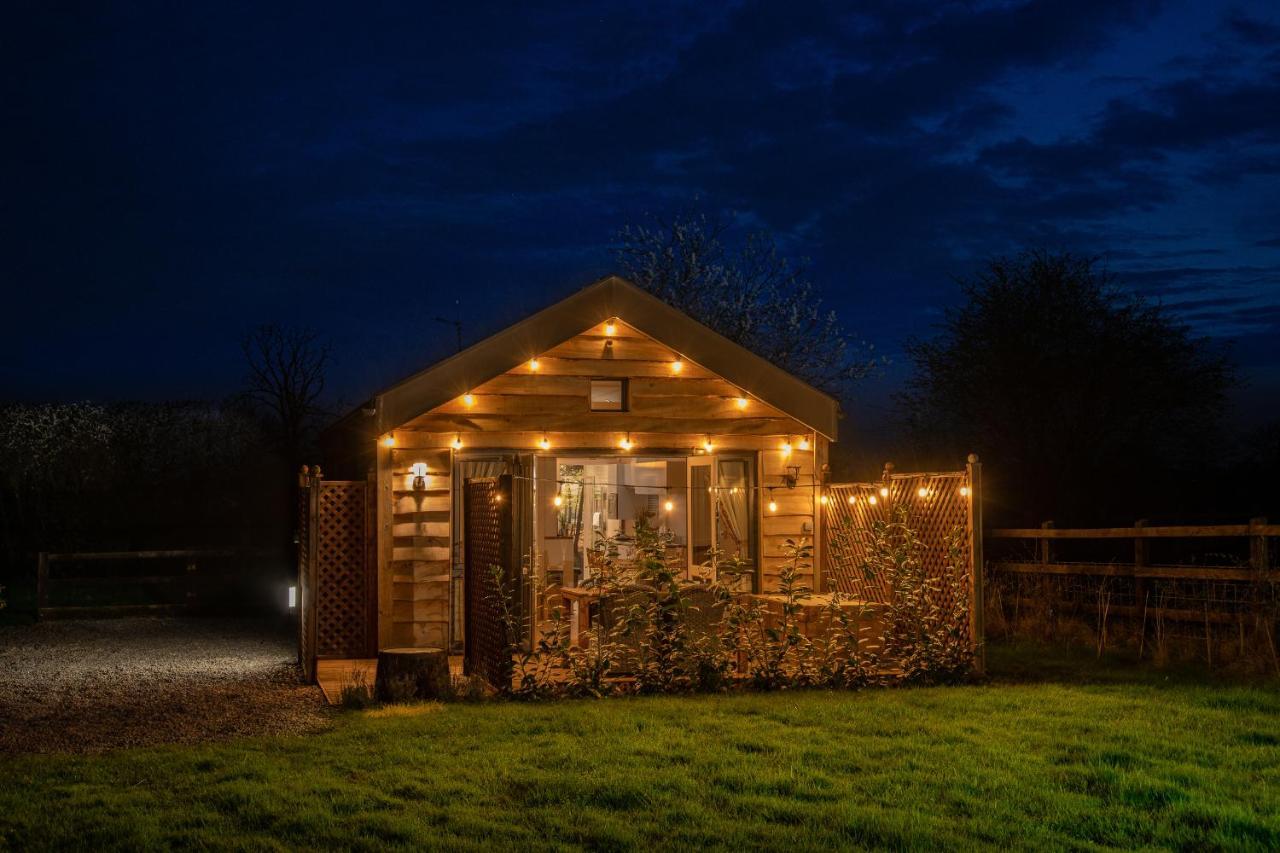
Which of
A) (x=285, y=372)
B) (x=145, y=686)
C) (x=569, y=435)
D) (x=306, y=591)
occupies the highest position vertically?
(x=285, y=372)

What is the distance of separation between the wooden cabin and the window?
0.04 feet

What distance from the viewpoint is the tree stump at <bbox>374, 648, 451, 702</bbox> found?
8.32 meters

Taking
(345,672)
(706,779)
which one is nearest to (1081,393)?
(345,672)

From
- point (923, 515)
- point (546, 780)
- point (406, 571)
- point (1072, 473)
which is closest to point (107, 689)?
point (406, 571)

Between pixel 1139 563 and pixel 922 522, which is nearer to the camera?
pixel 922 522

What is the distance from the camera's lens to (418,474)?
11.3 meters

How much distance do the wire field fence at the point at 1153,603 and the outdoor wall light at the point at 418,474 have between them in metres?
5.81

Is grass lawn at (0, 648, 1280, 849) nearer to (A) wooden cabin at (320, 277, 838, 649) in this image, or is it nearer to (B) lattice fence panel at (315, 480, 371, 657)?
(A) wooden cabin at (320, 277, 838, 649)

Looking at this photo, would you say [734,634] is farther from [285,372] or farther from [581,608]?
[285,372]

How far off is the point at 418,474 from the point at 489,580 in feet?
8.47

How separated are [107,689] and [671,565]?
4575mm

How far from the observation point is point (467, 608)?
9719 millimetres

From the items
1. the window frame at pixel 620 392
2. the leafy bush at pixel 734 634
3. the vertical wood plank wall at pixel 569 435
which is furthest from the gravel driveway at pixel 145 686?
the window frame at pixel 620 392

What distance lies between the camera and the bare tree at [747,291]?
25016 millimetres
